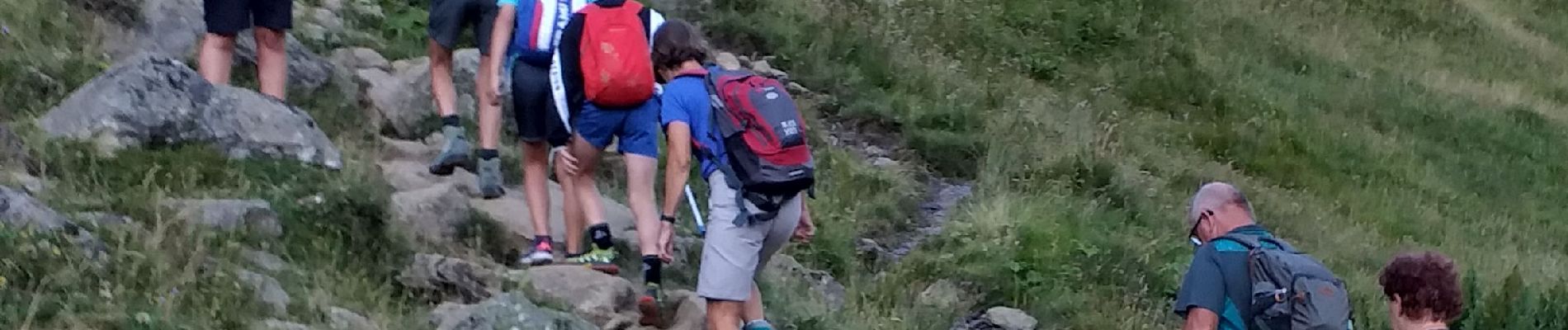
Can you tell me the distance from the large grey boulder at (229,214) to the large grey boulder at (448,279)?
0.44m

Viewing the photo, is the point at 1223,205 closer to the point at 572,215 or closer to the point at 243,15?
the point at 572,215

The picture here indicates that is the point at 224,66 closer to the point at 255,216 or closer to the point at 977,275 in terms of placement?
the point at 255,216

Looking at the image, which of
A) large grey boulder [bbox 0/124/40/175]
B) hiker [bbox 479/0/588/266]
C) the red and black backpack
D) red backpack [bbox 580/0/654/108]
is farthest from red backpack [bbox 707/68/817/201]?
large grey boulder [bbox 0/124/40/175]

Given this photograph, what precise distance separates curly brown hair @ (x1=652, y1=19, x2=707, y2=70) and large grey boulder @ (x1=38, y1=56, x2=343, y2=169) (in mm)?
1662

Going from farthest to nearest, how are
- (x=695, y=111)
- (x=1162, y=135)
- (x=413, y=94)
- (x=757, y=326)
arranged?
(x=1162, y=135) → (x=413, y=94) → (x=757, y=326) → (x=695, y=111)

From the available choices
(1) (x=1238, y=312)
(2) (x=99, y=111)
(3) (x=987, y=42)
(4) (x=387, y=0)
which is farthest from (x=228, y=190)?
(3) (x=987, y=42)

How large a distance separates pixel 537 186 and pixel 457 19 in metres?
1.39

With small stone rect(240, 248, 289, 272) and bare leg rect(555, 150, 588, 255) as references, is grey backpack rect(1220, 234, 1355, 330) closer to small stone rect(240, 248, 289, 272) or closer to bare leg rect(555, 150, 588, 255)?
bare leg rect(555, 150, 588, 255)

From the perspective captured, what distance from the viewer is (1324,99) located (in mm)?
13672

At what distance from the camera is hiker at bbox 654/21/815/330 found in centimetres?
497

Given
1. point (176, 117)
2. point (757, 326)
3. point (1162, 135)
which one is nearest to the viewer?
point (757, 326)

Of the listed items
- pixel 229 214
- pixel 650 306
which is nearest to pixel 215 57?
pixel 229 214

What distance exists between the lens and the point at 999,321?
721 centimetres

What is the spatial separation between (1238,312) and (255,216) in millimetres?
3051
